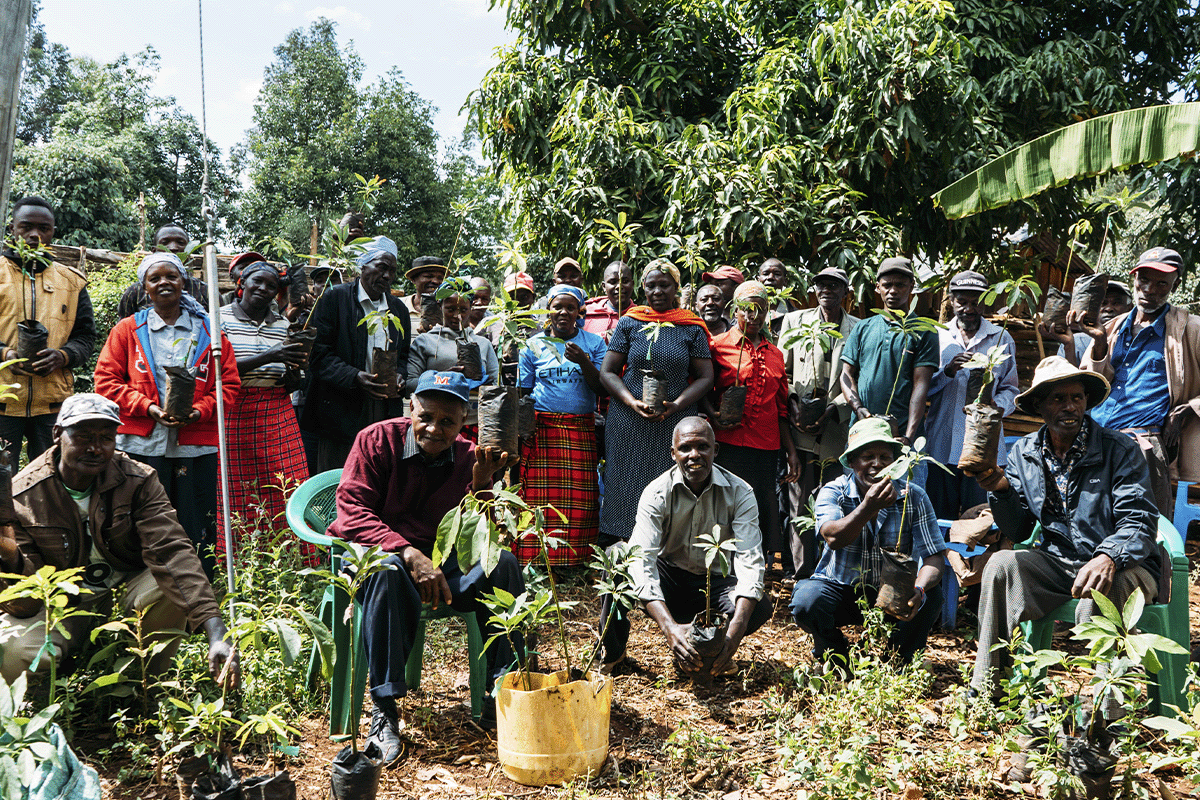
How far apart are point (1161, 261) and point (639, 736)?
3.60 metres

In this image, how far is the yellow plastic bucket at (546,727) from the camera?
3119 mm

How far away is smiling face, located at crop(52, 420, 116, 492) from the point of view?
3309 mm

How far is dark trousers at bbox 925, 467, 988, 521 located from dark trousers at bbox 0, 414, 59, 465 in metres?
4.97

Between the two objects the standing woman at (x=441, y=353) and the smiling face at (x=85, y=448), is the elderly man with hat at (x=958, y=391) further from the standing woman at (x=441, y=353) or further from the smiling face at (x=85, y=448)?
the smiling face at (x=85, y=448)

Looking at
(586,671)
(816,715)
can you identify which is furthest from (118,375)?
(816,715)

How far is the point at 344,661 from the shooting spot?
3598 mm

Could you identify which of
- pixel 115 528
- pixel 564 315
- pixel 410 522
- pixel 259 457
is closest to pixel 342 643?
pixel 410 522

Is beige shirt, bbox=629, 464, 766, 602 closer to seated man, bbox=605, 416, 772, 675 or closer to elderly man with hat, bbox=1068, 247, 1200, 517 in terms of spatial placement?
seated man, bbox=605, 416, 772, 675

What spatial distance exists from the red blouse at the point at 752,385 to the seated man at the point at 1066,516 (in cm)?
166

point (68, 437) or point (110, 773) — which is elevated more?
point (68, 437)

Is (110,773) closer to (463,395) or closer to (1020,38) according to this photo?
(463,395)

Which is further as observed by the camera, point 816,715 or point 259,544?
point 259,544

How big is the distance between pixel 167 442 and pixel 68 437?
128cm

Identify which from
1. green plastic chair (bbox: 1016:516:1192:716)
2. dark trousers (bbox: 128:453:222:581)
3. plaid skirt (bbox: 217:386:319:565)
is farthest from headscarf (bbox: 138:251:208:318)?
green plastic chair (bbox: 1016:516:1192:716)
